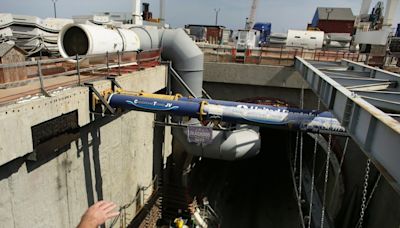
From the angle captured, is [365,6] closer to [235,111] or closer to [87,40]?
[235,111]

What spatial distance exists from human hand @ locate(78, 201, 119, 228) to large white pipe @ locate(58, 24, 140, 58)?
651cm

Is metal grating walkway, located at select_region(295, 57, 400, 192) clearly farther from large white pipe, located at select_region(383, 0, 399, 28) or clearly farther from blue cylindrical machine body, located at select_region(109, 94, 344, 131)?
large white pipe, located at select_region(383, 0, 399, 28)

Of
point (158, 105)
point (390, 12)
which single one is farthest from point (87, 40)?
point (390, 12)

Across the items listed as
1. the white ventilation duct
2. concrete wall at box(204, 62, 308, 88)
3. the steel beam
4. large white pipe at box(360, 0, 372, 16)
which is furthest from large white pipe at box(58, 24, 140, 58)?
large white pipe at box(360, 0, 372, 16)

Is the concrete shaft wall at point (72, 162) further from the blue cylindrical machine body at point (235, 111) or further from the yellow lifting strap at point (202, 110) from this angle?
the yellow lifting strap at point (202, 110)

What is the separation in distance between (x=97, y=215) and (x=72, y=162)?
4.95 meters

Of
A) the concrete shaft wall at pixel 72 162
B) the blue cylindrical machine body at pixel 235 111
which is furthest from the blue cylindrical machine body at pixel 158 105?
the concrete shaft wall at pixel 72 162

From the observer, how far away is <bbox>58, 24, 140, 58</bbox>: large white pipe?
832cm

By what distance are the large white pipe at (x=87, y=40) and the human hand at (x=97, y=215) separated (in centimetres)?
651

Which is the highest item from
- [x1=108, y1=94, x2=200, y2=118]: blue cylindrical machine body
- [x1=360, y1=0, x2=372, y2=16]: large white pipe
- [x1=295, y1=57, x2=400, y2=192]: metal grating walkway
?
[x1=360, y1=0, x2=372, y2=16]: large white pipe

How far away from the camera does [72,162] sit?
280 inches

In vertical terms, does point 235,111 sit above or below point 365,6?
below

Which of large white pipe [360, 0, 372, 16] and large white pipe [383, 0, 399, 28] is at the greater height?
large white pipe [360, 0, 372, 16]

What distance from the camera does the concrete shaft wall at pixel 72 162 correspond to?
527 centimetres
